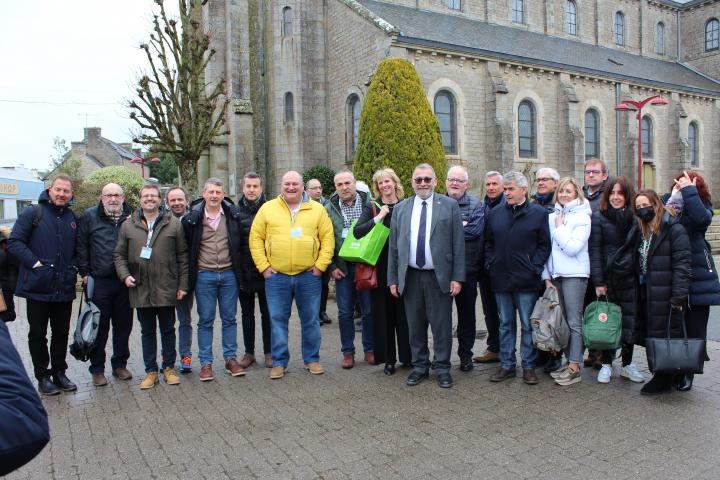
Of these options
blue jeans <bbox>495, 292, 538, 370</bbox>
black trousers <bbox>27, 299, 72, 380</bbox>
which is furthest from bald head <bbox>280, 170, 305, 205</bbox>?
black trousers <bbox>27, 299, 72, 380</bbox>

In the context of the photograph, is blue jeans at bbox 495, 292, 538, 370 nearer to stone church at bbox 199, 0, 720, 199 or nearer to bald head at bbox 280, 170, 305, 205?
bald head at bbox 280, 170, 305, 205

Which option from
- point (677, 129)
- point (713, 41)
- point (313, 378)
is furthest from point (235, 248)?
point (713, 41)

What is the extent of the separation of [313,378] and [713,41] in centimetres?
3623

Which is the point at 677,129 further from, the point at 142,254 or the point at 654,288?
the point at 142,254

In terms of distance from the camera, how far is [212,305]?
5969 millimetres

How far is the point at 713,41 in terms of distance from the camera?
3209 centimetres

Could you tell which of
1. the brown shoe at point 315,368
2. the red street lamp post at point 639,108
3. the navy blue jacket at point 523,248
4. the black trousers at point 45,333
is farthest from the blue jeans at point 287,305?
the red street lamp post at point 639,108

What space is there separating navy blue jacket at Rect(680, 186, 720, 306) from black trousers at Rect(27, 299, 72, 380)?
243 inches

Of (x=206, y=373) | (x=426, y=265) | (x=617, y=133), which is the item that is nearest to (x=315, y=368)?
(x=206, y=373)

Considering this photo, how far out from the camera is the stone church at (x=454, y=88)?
2067cm

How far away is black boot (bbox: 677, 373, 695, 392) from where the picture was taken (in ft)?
16.8

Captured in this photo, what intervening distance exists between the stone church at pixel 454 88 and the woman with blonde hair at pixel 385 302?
13681 mm

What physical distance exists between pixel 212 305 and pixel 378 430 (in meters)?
2.51

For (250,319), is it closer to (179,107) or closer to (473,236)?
(473,236)
